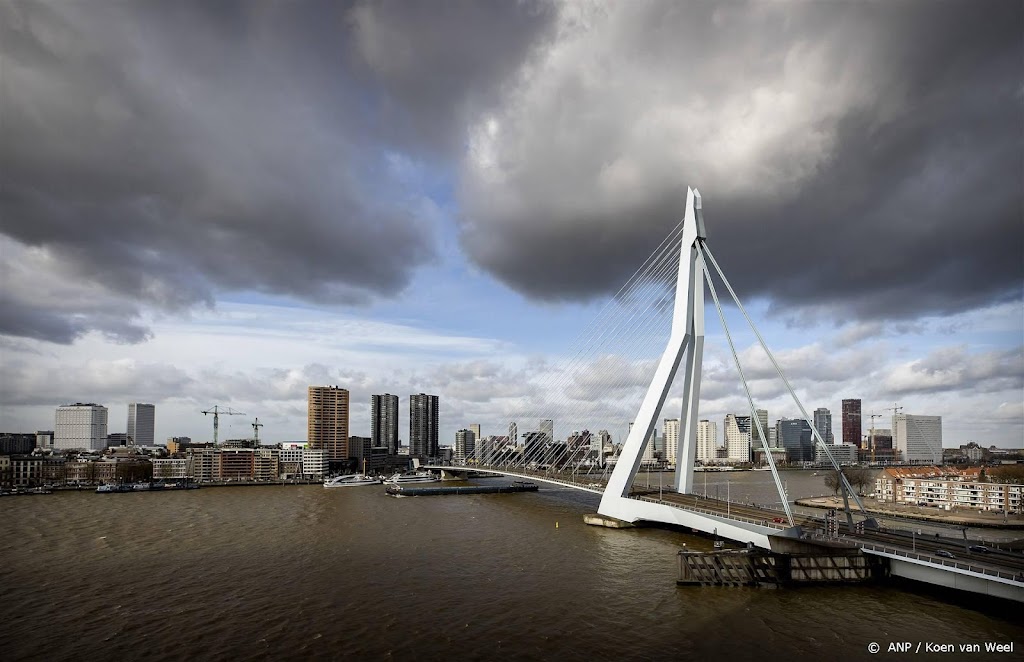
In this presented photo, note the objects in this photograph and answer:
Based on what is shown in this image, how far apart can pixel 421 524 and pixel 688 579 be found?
20470 mm

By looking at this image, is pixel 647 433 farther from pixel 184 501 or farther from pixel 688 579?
pixel 184 501

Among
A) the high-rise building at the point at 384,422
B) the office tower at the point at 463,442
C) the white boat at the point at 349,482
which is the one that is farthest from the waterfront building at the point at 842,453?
the white boat at the point at 349,482

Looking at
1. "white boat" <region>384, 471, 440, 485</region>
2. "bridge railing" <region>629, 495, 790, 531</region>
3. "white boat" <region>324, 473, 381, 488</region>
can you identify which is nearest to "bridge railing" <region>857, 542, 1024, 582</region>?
"bridge railing" <region>629, 495, 790, 531</region>

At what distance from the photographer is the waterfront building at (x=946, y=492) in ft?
154

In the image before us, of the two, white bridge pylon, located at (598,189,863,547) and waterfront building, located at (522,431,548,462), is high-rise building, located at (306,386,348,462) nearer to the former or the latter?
waterfront building, located at (522,431,548,462)

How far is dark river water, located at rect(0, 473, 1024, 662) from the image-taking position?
15469mm

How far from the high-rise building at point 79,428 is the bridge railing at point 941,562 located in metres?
193

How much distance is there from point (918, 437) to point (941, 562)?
666ft

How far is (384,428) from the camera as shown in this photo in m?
146

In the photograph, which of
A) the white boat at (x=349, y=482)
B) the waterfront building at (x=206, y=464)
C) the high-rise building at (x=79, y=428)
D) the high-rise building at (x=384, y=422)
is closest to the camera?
the white boat at (x=349, y=482)

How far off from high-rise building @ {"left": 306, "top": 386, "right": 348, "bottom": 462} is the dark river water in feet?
288

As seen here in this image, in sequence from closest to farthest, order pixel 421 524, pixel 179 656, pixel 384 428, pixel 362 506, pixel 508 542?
pixel 179 656 → pixel 508 542 → pixel 421 524 → pixel 362 506 → pixel 384 428

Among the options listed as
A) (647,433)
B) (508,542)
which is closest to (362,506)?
(508,542)

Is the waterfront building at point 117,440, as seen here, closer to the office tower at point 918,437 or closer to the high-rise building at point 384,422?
the high-rise building at point 384,422
